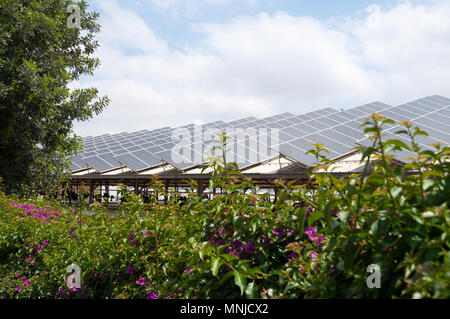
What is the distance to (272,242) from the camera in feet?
7.09

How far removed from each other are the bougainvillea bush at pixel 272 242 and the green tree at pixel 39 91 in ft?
18.8

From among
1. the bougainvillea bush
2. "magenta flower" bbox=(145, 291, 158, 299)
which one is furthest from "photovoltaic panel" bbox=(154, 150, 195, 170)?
"magenta flower" bbox=(145, 291, 158, 299)

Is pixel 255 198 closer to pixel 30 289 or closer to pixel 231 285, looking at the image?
pixel 231 285

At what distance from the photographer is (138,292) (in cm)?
233

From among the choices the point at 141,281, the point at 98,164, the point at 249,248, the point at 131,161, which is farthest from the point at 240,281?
the point at 98,164

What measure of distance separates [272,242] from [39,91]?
27.3ft

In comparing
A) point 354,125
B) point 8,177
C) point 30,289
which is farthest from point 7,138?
point 354,125

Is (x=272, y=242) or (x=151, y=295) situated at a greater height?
(x=272, y=242)

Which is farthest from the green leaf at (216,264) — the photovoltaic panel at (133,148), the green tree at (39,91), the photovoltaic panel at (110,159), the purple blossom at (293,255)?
the photovoltaic panel at (133,148)

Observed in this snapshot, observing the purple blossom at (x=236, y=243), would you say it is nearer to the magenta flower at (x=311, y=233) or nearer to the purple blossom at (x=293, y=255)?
the purple blossom at (x=293, y=255)

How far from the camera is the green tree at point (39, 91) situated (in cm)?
852

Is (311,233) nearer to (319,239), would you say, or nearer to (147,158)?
(319,239)

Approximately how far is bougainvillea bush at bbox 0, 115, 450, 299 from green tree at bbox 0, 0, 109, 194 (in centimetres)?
572

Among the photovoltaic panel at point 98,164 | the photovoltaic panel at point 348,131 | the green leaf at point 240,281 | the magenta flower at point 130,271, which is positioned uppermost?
the photovoltaic panel at point 348,131
